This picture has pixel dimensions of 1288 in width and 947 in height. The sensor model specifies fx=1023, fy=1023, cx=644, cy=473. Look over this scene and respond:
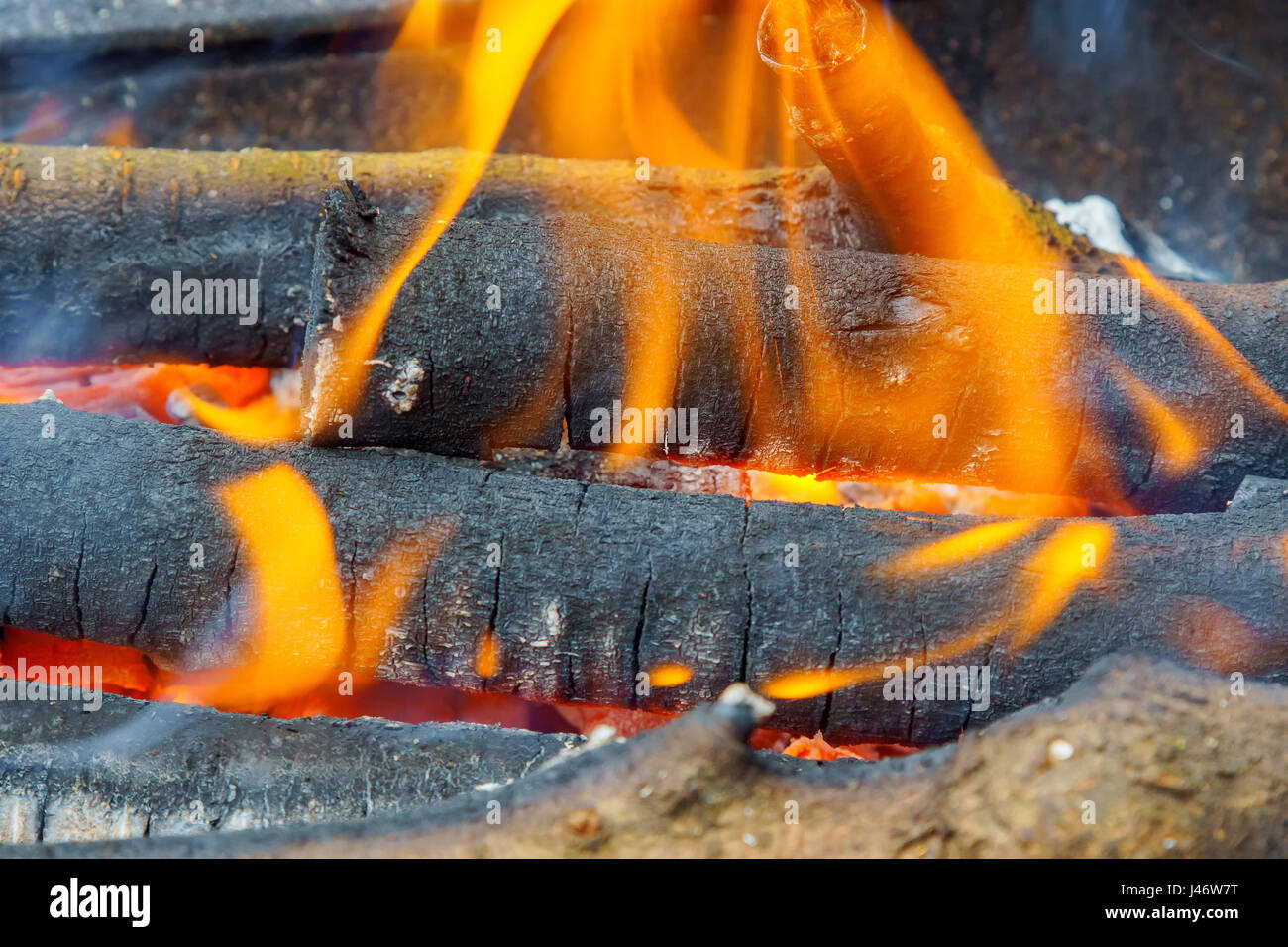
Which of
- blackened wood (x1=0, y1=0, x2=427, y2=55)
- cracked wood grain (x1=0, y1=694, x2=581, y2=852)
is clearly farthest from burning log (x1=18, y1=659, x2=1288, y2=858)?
blackened wood (x1=0, y1=0, x2=427, y2=55)

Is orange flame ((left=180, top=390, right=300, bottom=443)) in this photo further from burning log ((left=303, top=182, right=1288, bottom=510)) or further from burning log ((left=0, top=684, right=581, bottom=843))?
burning log ((left=0, top=684, right=581, bottom=843))

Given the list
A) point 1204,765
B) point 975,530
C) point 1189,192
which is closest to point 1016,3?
point 1189,192

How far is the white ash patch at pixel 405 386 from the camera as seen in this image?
6.64 ft

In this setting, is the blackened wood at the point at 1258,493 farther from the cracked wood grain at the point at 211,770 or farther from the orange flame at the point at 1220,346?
the cracked wood grain at the point at 211,770

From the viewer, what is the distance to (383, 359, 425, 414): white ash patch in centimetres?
202

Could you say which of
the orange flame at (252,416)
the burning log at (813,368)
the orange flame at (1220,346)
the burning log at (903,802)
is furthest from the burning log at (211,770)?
the orange flame at (1220,346)

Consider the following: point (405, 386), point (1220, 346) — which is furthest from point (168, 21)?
point (1220, 346)

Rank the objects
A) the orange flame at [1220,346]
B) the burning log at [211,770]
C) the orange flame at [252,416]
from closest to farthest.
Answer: the burning log at [211,770], the orange flame at [1220,346], the orange flame at [252,416]

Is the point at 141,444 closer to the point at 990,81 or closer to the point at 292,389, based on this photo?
the point at 292,389

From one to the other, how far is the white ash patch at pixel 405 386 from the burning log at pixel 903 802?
2.81ft

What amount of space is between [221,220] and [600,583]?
1539 mm

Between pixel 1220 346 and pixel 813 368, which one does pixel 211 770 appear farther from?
pixel 1220 346

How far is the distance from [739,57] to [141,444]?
2.76 meters

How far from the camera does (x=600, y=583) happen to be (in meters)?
1.94
